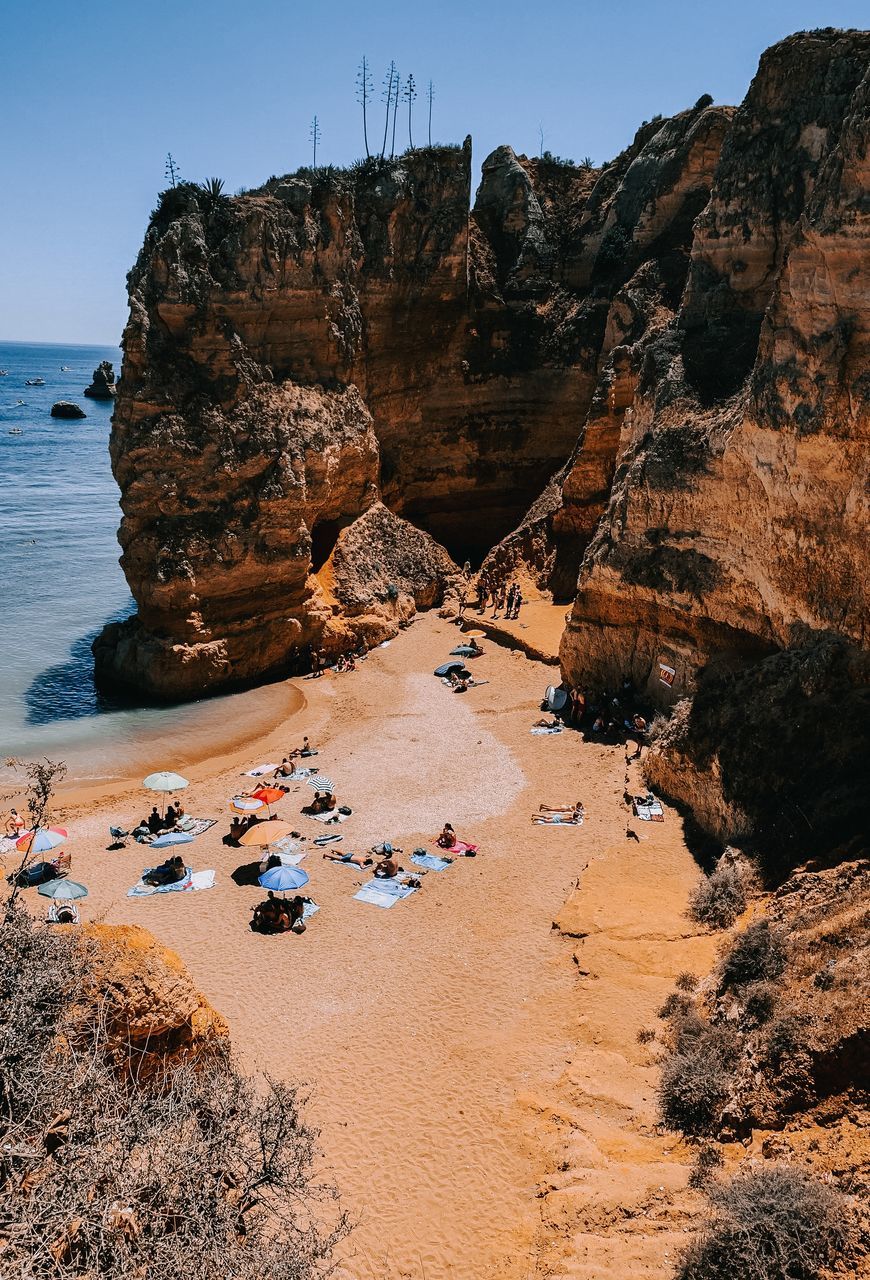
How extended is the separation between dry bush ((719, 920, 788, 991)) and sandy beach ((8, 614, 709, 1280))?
1393 mm

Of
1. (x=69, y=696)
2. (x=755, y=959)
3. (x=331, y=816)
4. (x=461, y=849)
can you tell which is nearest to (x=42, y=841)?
(x=331, y=816)

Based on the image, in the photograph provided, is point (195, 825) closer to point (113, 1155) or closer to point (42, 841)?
point (42, 841)

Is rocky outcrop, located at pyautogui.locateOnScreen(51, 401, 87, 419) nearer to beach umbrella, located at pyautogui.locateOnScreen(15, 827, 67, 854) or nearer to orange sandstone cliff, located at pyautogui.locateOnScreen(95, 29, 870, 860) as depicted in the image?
orange sandstone cliff, located at pyautogui.locateOnScreen(95, 29, 870, 860)

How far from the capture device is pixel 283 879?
16.8 metres

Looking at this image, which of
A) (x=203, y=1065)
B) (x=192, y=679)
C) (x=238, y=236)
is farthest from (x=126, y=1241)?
(x=238, y=236)

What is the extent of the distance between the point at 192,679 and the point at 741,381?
17.5 m

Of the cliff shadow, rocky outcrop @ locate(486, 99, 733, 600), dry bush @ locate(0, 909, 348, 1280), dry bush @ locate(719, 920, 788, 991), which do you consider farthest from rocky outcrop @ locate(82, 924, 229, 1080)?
rocky outcrop @ locate(486, 99, 733, 600)

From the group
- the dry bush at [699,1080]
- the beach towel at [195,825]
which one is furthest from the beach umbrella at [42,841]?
the dry bush at [699,1080]

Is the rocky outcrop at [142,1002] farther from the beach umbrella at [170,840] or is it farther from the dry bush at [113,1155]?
the beach umbrella at [170,840]

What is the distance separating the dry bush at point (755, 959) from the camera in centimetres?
1151

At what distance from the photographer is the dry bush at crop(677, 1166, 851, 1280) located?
7445mm

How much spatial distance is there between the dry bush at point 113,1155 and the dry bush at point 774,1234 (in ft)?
11.1

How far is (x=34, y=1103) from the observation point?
7.27 meters

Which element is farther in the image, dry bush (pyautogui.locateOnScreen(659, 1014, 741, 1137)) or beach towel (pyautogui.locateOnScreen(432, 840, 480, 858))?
beach towel (pyautogui.locateOnScreen(432, 840, 480, 858))
